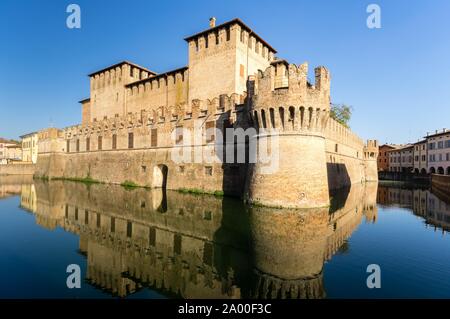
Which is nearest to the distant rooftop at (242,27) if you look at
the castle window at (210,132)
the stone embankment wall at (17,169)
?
the castle window at (210,132)

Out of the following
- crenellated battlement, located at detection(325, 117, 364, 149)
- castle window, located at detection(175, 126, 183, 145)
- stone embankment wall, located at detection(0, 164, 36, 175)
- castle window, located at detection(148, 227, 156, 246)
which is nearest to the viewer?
castle window, located at detection(148, 227, 156, 246)

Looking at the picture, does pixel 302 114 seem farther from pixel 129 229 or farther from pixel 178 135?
pixel 178 135

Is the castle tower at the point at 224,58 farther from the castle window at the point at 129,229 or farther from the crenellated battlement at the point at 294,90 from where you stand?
the castle window at the point at 129,229

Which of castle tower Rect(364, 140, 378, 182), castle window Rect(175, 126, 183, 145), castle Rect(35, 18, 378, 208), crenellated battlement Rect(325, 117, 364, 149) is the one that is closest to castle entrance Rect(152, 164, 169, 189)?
castle Rect(35, 18, 378, 208)

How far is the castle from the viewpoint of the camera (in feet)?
47.3

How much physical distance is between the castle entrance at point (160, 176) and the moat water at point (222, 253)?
9983 millimetres

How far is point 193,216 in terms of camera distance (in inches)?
526

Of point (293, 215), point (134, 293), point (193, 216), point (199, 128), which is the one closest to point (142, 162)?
point (199, 128)

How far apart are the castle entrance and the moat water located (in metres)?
9.98

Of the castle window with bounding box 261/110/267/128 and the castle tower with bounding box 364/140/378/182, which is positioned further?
the castle tower with bounding box 364/140/378/182

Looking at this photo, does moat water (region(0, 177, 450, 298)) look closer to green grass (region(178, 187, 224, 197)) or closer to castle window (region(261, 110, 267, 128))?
green grass (region(178, 187, 224, 197))

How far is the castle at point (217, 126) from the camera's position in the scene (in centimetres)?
1442

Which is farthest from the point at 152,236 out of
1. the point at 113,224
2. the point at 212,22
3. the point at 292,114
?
the point at 212,22

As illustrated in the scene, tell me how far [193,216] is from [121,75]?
92.6ft
